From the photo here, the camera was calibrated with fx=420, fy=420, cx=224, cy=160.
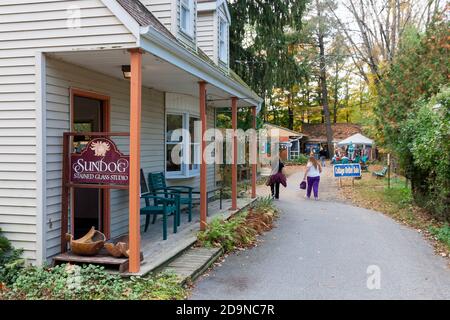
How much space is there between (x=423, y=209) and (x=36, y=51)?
10.7m

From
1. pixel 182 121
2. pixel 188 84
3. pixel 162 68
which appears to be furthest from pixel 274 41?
pixel 162 68

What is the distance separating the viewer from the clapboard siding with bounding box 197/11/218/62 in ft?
37.9

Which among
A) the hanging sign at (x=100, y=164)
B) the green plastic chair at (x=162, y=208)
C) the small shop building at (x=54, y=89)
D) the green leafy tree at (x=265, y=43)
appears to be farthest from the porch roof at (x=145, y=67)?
the green leafy tree at (x=265, y=43)

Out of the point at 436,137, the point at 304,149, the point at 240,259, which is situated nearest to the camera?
the point at 240,259

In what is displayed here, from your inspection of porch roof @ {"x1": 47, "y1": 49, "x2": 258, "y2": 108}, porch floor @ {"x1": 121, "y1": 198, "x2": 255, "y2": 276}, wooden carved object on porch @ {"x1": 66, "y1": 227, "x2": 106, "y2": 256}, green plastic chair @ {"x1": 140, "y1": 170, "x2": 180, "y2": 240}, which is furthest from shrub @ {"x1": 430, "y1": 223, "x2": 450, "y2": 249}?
wooden carved object on porch @ {"x1": 66, "y1": 227, "x2": 106, "y2": 256}

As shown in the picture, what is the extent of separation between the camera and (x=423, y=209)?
11844mm

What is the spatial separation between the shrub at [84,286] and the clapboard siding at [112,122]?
1.88 ft

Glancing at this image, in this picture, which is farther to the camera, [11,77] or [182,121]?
[182,121]

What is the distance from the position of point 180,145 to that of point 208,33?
334cm

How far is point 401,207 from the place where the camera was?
508 inches

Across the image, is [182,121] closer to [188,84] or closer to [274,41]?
[188,84]

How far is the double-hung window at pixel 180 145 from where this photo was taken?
10330 mm

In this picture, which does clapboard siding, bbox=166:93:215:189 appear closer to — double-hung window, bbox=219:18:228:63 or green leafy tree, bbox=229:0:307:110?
double-hung window, bbox=219:18:228:63

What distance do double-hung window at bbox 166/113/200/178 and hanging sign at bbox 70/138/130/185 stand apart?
441 centimetres
